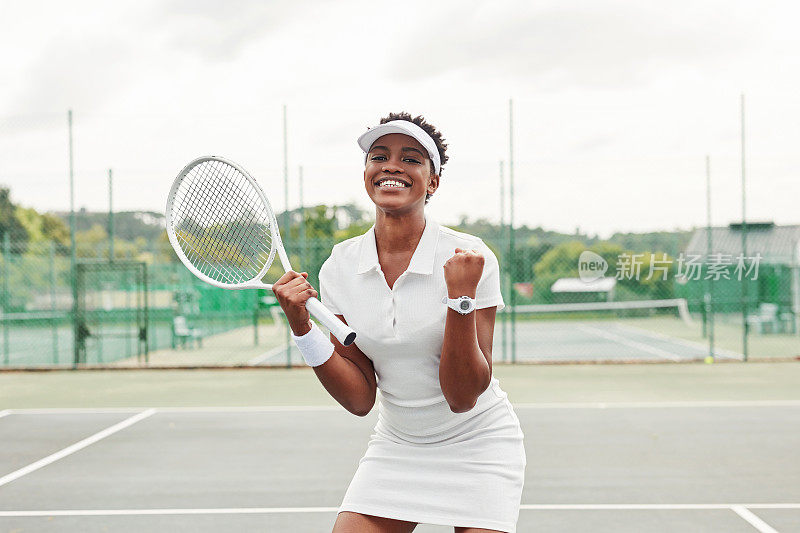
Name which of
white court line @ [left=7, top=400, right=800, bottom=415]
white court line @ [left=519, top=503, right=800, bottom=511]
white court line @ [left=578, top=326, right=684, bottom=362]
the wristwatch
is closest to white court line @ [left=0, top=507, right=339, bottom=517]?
white court line @ [left=519, top=503, right=800, bottom=511]

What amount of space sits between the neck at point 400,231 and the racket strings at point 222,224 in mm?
546

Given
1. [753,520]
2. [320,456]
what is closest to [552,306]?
[320,456]

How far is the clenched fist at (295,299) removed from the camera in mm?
1992

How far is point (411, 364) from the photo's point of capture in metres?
2.07

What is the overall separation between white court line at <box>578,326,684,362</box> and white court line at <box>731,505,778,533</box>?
775 centimetres

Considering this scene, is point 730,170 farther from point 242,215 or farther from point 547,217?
point 242,215

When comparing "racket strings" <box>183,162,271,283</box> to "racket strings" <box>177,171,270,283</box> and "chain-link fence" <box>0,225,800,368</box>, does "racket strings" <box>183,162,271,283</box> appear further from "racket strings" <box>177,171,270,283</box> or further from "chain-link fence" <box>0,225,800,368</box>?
"chain-link fence" <box>0,225,800,368</box>

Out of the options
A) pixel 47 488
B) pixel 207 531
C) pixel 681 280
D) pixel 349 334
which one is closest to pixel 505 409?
pixel 349 334

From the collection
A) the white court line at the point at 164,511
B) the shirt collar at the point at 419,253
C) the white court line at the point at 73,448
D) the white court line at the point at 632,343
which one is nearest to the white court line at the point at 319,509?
the white court line at the point at 164,511

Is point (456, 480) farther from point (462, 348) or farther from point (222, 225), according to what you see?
point (222, 225)

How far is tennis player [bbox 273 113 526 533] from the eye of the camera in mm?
2039

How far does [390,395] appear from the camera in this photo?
2.16 metres

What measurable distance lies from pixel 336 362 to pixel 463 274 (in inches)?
16.8

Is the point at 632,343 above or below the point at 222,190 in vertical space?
below
